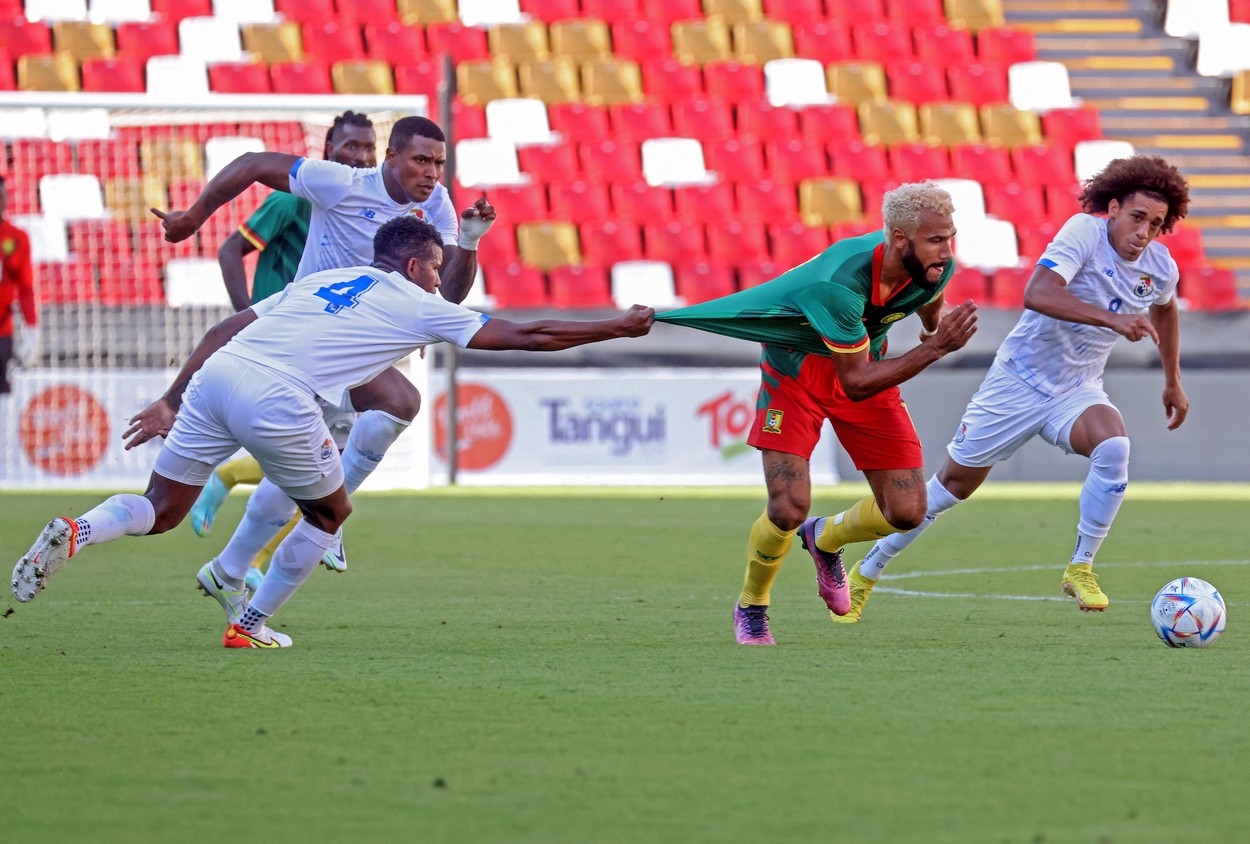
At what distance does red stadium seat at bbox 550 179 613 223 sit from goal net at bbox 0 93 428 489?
11.8 ft

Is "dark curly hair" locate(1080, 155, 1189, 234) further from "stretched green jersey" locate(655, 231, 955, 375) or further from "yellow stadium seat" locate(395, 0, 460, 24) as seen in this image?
"yellow stadium seat" locate(395, 0, 460, 24)

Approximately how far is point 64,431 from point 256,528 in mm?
9632

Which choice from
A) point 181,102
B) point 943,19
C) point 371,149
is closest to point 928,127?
point 943,19

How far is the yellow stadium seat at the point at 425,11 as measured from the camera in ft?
71.2

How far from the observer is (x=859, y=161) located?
2078cm

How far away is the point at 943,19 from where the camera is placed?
75.7ft

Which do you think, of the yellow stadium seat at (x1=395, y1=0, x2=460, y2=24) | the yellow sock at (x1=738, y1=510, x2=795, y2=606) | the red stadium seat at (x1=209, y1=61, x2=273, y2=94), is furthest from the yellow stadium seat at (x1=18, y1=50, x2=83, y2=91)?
the yellow sock at (x1=738, y1=510, x2=795, y2=606)

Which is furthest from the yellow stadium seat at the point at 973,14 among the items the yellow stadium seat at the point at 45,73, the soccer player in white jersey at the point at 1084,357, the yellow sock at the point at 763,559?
the yellow sock at the point at 763,559

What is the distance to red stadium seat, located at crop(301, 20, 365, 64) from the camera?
20984 mm

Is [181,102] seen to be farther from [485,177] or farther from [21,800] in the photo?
[21,800]

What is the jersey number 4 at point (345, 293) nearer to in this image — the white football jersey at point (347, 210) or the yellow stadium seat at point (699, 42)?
the white football jersey at point (347, 210)

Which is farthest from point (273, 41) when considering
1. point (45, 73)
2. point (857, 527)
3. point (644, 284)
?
point (857, 527)

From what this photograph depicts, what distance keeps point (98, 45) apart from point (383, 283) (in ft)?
51.9

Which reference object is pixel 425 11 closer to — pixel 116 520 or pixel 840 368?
pixel 116 520
